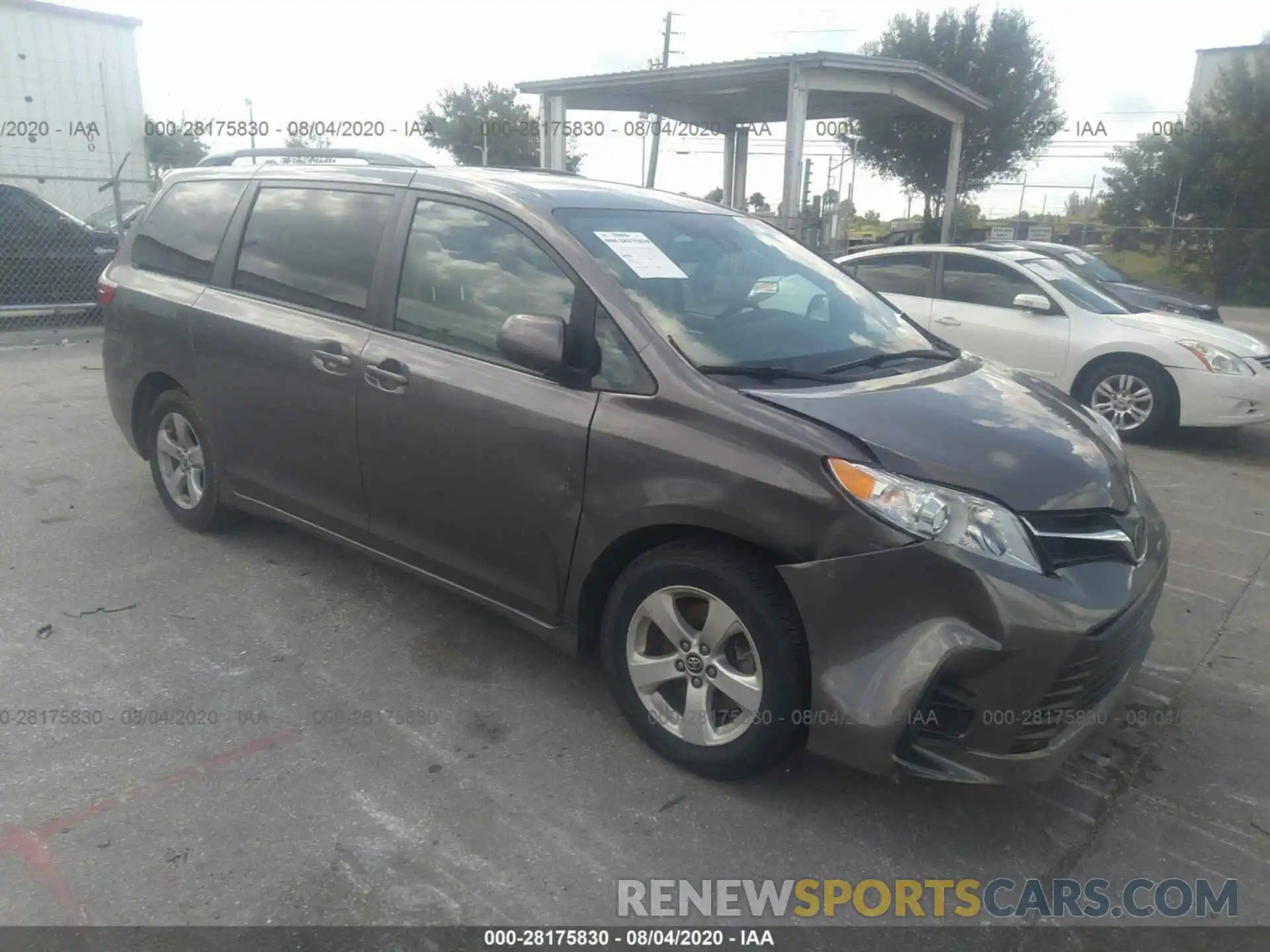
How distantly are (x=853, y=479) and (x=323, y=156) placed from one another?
12.3ft

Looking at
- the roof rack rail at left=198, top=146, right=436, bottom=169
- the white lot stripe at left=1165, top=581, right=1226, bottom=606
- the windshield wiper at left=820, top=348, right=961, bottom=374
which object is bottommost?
the white lot stripe at left=1165, top=581, right=1226, bottom=606

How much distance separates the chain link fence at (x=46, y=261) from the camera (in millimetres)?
10875

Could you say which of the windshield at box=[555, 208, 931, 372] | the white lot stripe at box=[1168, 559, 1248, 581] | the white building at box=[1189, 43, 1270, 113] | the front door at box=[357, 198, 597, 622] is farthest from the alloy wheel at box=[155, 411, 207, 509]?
the white building at box=[1189, 43, 1270, 113]

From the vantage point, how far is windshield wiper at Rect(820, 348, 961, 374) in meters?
3.19

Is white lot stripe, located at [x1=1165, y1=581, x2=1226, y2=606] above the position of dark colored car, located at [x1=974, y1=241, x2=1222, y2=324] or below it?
below

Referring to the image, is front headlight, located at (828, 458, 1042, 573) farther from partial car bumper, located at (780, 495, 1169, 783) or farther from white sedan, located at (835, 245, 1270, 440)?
white sedan, located at (835, 245, 1270, 440)

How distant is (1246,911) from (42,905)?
3.10 meters

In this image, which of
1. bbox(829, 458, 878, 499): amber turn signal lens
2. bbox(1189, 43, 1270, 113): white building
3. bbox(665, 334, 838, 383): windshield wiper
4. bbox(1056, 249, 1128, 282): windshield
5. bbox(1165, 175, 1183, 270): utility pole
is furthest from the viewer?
bbox(1189, 43, 1270, 113): white building

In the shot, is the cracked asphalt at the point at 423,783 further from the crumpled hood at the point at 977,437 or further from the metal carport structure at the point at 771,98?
the metal carport structure at the point at 771,98

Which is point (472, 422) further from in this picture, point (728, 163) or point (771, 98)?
point (728, 163)

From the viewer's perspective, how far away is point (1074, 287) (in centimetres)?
811

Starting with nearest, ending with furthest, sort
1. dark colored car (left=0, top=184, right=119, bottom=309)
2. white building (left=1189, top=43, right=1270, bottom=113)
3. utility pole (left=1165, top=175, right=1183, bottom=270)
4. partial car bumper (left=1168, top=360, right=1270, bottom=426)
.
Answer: partial car bumper (left=1168, top=360, right=1270, bottom=426)
dark colored car (left=0, top=184, right=119, bottom=309)
utility pole (left=1165, top=175, right=1183, bottom=270)
white building (left=1189, top=43, right=1270, bottom=113)

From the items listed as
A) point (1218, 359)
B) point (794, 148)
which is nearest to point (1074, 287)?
point (1218, 359)

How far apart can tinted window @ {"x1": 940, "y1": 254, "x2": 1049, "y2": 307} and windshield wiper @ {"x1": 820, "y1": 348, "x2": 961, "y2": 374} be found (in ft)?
15.4
